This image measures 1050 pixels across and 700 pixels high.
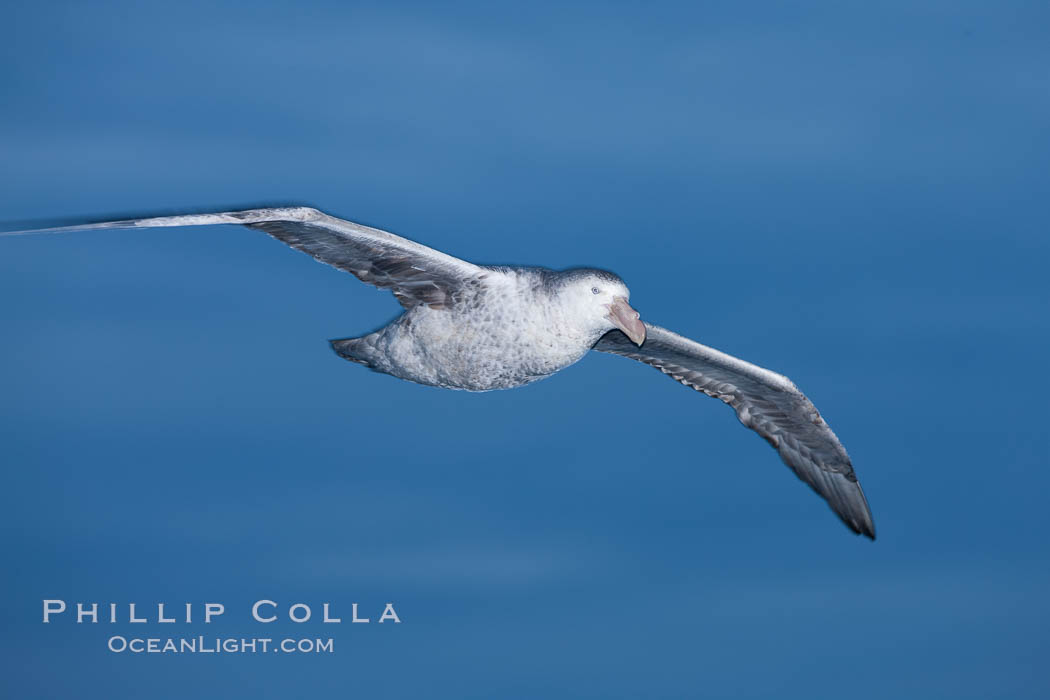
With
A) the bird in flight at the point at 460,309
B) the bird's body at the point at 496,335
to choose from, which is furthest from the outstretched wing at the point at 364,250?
the bird's body at the point at 496,335

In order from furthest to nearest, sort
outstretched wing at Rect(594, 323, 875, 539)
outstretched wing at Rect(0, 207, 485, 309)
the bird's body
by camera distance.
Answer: outstretched wing at Rect(594, 323, 875, 539)
the bird's body
outstretched wing at Rect(0, 207, 485, 309)

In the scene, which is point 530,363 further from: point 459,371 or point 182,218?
point 182,218

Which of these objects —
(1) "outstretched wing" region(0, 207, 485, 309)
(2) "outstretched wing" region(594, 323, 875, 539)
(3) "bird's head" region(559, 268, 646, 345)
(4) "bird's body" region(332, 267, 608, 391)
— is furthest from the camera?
(2) "outstretched wing" region(594, 323, 875, 539)

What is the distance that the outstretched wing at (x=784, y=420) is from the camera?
42.3 ft

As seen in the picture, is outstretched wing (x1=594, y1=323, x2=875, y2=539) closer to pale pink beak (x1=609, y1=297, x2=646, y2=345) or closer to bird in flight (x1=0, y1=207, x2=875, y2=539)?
bird in flight (x1=0, y1=207, x2=875, y2=539)

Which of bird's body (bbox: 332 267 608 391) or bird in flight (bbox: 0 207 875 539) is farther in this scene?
bird's body (bbox: 332 267 608 391)

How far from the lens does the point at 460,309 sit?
435 inches

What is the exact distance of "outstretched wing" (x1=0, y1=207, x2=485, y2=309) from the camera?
→ 1030cm

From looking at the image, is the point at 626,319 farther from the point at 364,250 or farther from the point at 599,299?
the point at 364,250

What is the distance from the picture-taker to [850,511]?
43.5 ft

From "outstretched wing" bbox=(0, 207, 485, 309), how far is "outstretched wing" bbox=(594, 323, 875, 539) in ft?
7.25

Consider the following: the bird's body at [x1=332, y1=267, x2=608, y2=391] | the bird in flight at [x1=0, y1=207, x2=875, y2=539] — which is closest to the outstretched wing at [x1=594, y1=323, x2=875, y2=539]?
the bird in flight at [x1=0, y1=207, x2=875, y2=539]

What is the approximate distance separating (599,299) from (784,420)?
3527 mm

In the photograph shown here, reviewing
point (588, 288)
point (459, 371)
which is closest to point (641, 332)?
point (588, 288)
